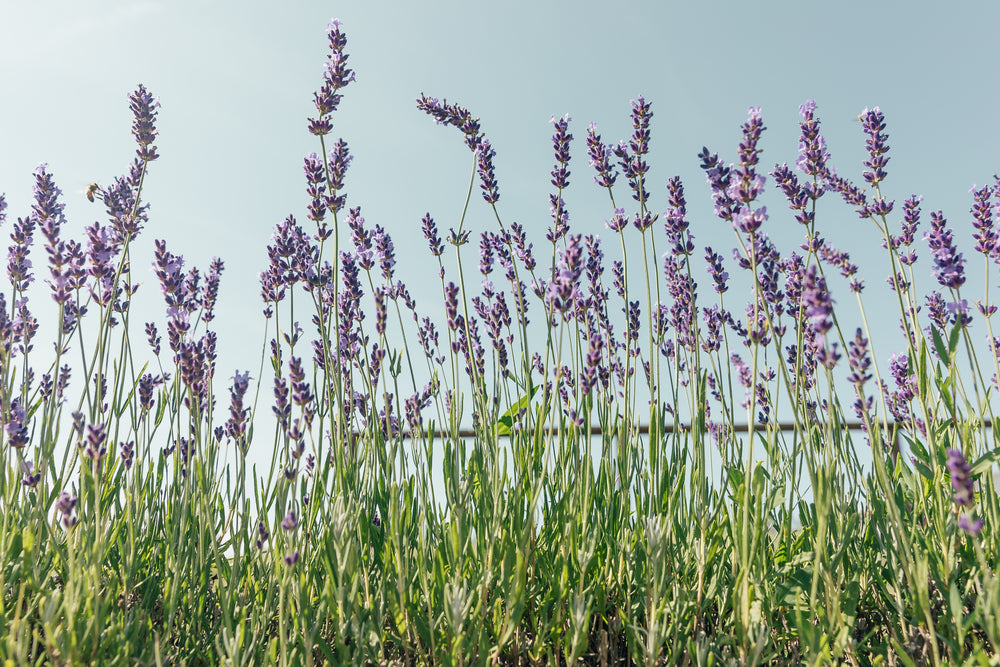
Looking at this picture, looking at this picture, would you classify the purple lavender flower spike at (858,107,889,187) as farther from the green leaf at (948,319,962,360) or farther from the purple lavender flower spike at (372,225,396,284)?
the purple lavender flower spike at (372,225,396,284)

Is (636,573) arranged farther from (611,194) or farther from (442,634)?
(611,194)

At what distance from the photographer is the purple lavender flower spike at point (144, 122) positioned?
6.42 ft

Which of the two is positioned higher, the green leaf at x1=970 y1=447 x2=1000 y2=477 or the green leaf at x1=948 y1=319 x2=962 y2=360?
the green leaf at x1=948 y1=319 x2=962 y2=360

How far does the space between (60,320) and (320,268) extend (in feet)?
2.22

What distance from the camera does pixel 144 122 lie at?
6.46ft

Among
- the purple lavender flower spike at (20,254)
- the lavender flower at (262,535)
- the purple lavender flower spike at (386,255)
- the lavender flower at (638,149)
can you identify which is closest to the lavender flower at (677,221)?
the lavender flower at (638,149)

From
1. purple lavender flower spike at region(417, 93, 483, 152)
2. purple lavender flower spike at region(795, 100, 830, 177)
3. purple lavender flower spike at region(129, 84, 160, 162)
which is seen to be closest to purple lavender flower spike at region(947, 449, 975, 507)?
purple lavender flower spike at region(795, 100, 830, 177)

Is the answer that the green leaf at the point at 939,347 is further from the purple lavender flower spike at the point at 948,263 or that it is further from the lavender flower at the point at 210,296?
the lavender flower at the point at 210,296

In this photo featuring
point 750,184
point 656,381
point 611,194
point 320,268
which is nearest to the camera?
point 750,184

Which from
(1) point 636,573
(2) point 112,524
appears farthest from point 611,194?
(2) point 112,524

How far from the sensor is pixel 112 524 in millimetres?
2029

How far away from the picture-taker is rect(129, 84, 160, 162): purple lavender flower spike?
196 centimetres

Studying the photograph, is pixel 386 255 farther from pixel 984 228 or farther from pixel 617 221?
pixel 984 228

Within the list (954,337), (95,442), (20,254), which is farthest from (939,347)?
(20,254)
